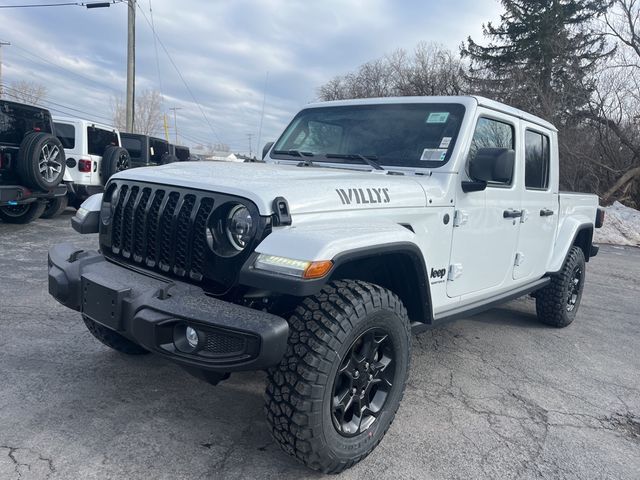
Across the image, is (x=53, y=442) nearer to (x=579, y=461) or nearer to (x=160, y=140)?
(x=579, y=461)

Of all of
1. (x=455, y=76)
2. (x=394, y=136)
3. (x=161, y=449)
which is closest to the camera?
(x=161, y=449)

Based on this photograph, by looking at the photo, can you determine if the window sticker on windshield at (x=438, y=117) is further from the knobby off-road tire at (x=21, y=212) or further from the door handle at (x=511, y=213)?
the knobby off-road tire at (x=21, y=212)

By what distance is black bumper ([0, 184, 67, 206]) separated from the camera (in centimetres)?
761

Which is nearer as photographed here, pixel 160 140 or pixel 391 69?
pixel 160 140

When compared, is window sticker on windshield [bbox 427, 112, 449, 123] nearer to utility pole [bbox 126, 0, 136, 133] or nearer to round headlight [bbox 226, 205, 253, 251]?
round headlight [bbox 226, 205, 253, 251]

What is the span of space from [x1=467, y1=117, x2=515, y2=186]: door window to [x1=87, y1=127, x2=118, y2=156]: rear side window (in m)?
9.54

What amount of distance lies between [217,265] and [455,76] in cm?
2648

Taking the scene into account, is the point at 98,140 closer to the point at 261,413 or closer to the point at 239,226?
the point at 261,413

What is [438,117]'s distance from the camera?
11.3ft

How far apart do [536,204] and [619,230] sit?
423 inches

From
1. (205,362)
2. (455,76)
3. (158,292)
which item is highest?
(455,76)

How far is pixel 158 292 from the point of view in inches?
89.2

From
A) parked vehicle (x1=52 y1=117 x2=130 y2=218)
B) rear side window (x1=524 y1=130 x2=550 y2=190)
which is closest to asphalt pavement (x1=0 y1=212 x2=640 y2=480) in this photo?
rear side window (x1=524 y1=130 x2=550 y2=190)

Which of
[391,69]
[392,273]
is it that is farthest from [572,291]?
[391,69]
